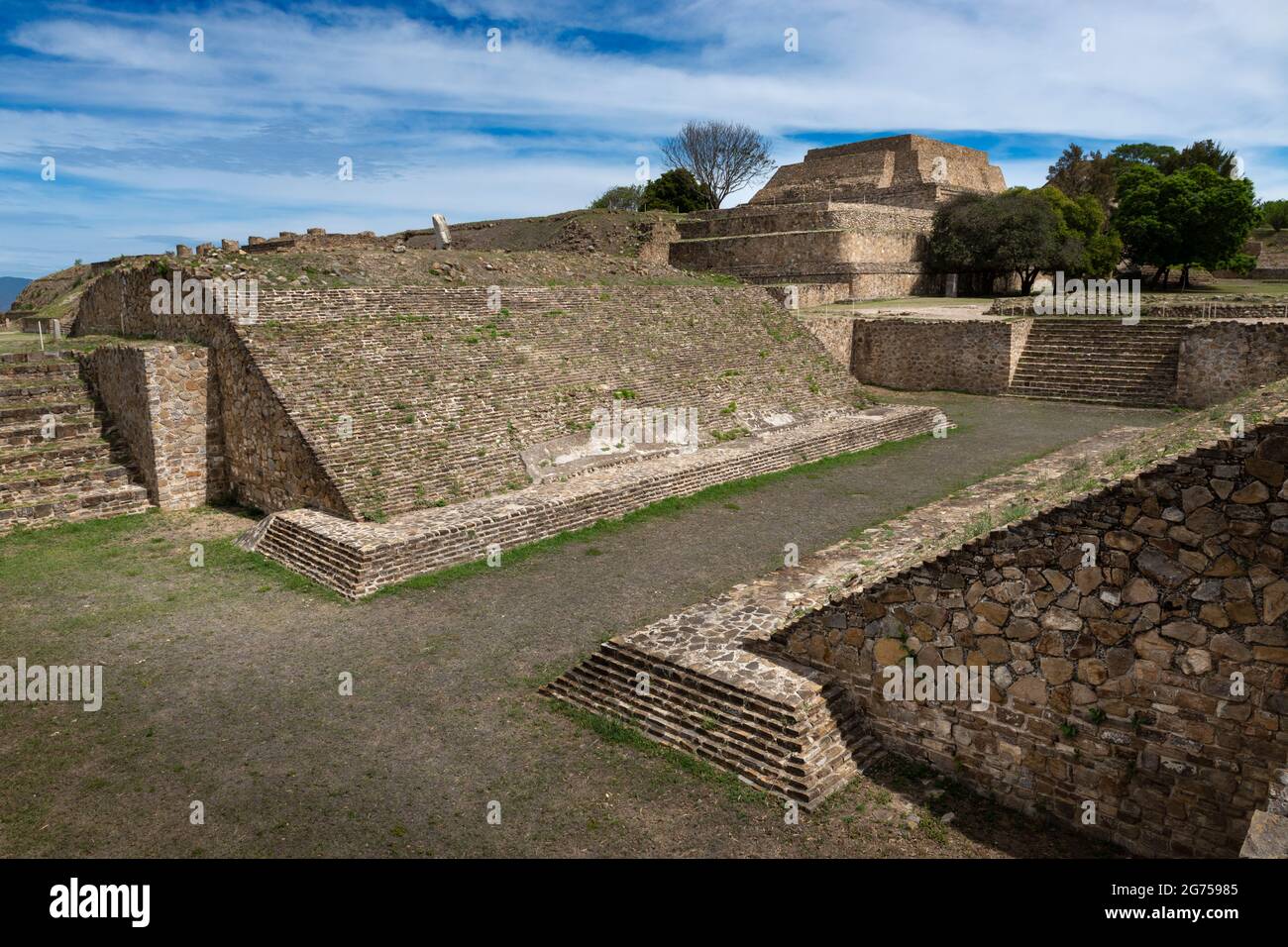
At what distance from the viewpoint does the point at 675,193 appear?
40344 mm

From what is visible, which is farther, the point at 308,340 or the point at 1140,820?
the point at 308,340

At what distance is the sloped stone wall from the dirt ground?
0.42 metres

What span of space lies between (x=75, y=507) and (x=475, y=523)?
232 inches

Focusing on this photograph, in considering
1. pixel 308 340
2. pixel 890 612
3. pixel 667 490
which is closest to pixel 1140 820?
pixel 890 612

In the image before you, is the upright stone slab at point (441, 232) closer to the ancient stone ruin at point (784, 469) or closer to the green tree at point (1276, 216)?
the ancient stone ruin at point (784, 469)

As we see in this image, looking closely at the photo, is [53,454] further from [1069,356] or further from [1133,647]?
[1069,356]

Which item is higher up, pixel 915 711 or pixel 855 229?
pixel 855 229

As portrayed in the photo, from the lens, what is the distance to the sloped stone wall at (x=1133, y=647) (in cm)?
443

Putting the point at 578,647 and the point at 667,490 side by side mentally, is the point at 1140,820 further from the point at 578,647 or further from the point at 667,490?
the point at 667,490

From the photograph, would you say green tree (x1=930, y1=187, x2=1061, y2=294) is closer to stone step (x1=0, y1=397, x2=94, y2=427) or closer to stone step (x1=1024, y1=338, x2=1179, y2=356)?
stone step (x1=1024, y1=338, x2=1179, y2=356)

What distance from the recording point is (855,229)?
1094 inches

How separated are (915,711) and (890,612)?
683 millimetres

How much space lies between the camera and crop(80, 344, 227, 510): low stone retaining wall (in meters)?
11.8

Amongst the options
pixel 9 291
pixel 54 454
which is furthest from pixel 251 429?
pixel 9 291
